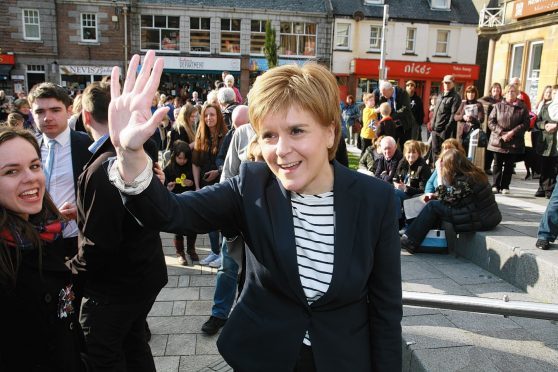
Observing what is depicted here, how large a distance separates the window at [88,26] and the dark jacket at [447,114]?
24.0m

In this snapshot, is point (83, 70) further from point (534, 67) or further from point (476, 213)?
point (476, 213)

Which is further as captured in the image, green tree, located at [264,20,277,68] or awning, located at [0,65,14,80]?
green tree, located at [264,20,277,68]

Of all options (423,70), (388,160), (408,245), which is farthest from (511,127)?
(423,70)

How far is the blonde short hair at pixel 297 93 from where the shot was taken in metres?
1.71

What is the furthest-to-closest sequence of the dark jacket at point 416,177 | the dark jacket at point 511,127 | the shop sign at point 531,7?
1. the shop sign at point 531,7
2. the dark jacket at point 511,127
3. the dark jacket at point 416,177

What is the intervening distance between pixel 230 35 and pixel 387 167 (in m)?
24.4

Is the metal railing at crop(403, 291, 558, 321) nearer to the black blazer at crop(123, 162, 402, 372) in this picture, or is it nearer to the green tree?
the black blazer at crop(123, 162, 402, 372)

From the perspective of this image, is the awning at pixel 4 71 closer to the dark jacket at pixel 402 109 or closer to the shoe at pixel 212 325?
the dark jacket at pixel 402 109

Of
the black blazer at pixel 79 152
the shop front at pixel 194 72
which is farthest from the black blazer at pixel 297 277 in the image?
the shop front at pixel 194 72

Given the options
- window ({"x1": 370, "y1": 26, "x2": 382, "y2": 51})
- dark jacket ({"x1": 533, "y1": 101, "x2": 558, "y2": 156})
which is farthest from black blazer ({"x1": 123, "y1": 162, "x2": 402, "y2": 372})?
window ({"x1": 370, "y1": 26, "x2": 382, "y2": 51})

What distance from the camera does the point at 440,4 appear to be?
31.7 meters

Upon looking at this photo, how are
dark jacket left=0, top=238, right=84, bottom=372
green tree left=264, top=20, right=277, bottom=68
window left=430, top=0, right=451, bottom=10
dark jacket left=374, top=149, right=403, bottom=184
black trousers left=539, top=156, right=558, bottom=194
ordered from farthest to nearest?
window left=430, top=0, right=451, bottom=10 → green tree left=264, top=20, right=277, bottom=68 → black trousers left=539, top=156, right=558, bottom=194 → dark jacket left=374, top=149, right=403, bottom=184 → dark jacket left=0, top=238, right=84, bottom=372

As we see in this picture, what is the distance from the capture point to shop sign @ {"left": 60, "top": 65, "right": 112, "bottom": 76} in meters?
27.4

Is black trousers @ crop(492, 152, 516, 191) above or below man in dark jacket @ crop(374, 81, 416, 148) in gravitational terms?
below
